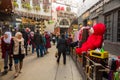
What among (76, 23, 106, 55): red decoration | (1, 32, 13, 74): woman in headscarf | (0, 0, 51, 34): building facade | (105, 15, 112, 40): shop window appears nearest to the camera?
(76, 23, 106, 55): red decoration

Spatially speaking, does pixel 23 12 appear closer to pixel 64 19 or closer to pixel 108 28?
pixel 108 28

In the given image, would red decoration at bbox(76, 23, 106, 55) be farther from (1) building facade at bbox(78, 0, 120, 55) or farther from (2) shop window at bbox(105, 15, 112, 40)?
(2) shop window at bbox(105, 15, 112, 40)

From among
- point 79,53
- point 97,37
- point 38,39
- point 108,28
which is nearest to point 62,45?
point 108,28

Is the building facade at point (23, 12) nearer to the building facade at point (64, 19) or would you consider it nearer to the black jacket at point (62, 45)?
the black jacket at point (62, 45)

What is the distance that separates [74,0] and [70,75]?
50.6 metres

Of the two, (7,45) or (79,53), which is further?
(7,45)

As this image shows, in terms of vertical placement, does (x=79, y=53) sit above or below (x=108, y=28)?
below

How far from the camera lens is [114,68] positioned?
16.8 feet

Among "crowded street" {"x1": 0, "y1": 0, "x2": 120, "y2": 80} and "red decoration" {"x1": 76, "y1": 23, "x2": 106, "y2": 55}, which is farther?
"red decoration" {"x1": 76, "y1": 23, "x2": 106, "y2": 55}

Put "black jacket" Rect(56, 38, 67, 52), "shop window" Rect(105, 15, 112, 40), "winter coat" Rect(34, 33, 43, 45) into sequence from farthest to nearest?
1. "winter coat" Rect(34, 33, 43, 45)
2. "black jacket" Rect(56, 38, 67, 52)
3. "shop window" Rect(105, 15, 112, 40)

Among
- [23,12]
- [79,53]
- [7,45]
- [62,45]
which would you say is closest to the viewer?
[79,53]

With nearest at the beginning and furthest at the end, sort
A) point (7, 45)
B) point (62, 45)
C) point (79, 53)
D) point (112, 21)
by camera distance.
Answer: point (79, 53) < point (7, 45) < point (112, 21) < point (62, 45)

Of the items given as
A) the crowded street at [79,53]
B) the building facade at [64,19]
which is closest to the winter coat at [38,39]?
the crowded street at [79,53]

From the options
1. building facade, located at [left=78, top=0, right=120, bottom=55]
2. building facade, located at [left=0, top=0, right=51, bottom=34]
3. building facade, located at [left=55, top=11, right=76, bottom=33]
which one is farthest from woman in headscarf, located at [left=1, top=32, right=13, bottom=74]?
building facade, located at [left=55, top=11, right=76, bottom=33]
